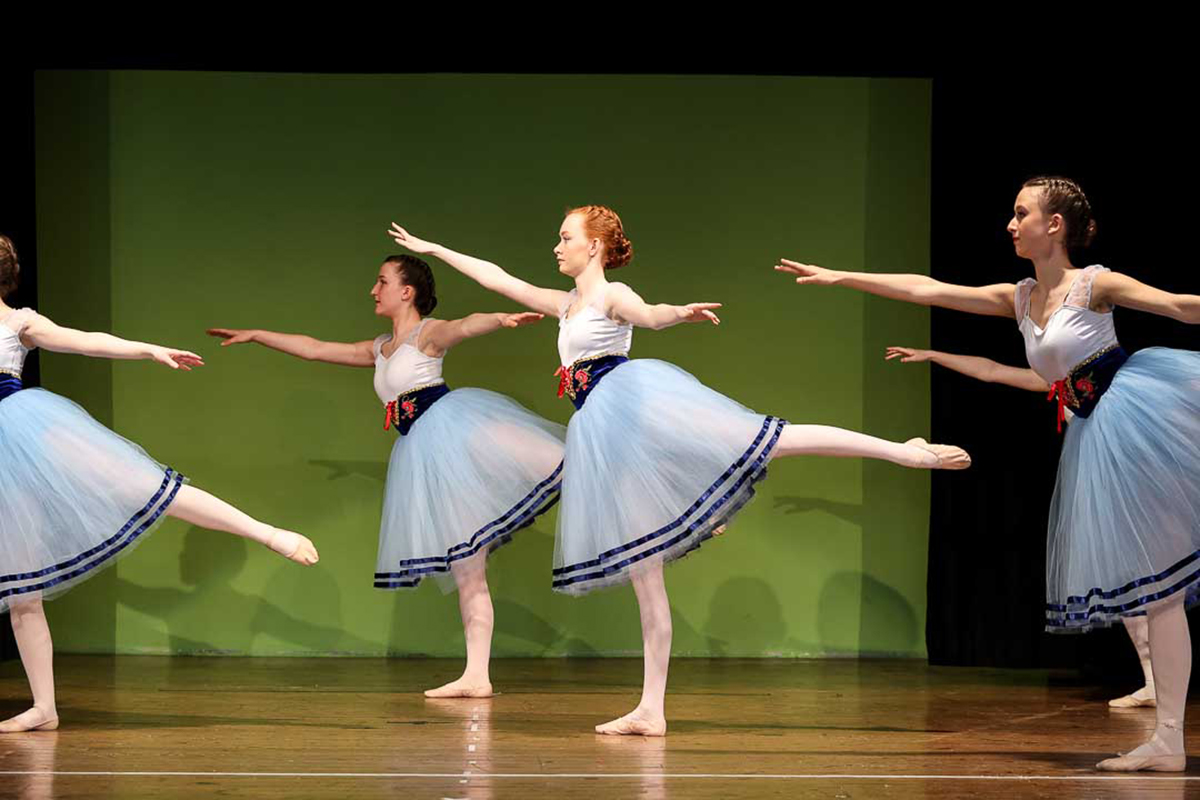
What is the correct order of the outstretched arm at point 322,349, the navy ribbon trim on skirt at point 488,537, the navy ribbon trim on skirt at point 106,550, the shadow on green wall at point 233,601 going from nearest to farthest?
the navy ribbon trim on skirt at point 106,550 → the navy ribbon trim on skirt at point 488,537 → the outstretched arm at point 322,349 → the shadow on green wall at point 233,601

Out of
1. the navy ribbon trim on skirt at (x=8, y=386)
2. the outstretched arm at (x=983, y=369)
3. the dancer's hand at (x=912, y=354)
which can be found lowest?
the navy ribbon trim on skirt at (x=8, y=386)

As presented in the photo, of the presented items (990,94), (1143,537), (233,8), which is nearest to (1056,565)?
(1143,537)

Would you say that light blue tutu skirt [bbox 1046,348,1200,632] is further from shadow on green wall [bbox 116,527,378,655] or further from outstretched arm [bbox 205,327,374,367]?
shadow on green wall [bbox 116,527,378,655]

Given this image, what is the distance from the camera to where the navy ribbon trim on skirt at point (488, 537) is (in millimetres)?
4668

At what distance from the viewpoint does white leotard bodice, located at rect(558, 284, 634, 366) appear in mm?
4102

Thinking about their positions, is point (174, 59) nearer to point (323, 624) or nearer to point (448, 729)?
point (323, 624)

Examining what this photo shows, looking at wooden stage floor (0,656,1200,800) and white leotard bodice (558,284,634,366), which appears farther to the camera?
white leotard bodice (558,284,634,366)

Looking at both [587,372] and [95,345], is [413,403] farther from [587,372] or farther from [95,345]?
[95,345]

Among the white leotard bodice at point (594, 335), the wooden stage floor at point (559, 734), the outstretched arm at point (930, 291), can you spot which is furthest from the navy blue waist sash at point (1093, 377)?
the white leotard bodice at point (594, 335)

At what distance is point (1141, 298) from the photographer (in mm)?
3523

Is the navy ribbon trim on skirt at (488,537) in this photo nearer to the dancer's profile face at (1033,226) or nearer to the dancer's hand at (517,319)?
the dancer's hand at (517,319)

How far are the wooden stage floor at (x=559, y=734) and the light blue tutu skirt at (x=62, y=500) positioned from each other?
1.41 ft

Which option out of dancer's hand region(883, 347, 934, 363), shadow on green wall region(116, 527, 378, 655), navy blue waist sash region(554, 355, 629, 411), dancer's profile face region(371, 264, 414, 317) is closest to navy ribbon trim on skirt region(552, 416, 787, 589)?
navy blue waist sash region(554, 355, 629, 411)

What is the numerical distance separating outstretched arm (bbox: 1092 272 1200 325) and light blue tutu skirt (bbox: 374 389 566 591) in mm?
1812
